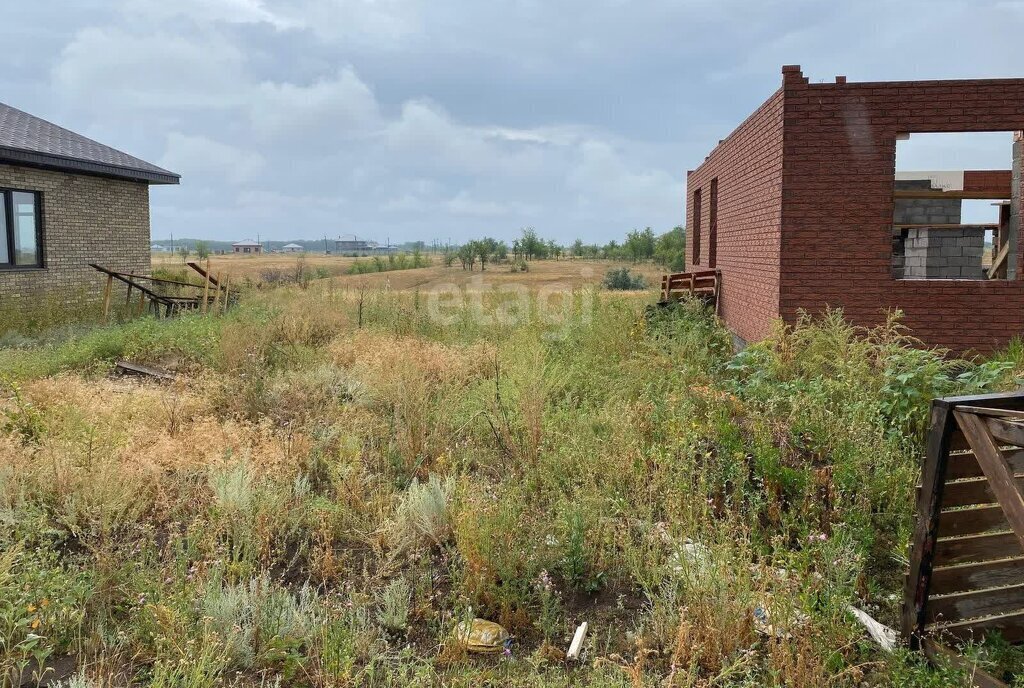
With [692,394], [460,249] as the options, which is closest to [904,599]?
[692,394]

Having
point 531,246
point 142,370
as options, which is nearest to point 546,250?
point 531,246

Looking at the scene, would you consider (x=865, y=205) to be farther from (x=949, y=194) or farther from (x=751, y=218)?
(x=949, y=194)

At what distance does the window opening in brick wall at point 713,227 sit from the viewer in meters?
15.9

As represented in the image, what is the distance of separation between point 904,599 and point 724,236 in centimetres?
1151

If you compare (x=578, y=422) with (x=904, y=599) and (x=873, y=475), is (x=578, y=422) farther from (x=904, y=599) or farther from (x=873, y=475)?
(x=904, y=599)

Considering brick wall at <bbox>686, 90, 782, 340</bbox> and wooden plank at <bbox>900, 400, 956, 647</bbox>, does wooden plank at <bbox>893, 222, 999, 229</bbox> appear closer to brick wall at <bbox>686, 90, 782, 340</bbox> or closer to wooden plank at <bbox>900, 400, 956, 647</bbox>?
brick wall at <bbox>686, 90, 782, 340</bbox>

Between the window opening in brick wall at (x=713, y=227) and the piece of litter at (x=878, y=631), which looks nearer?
the piece of litter at (x=878, y=631)

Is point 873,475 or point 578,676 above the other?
point 873,475

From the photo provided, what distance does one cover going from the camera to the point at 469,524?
13.3 ft

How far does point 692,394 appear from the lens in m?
6.12

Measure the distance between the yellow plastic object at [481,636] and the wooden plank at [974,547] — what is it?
1.98 metres

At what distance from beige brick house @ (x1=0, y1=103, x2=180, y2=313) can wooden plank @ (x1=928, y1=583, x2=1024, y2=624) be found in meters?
15.7

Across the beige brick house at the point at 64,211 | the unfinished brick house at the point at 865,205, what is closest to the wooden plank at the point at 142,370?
the beige brick house at the point at 64,211

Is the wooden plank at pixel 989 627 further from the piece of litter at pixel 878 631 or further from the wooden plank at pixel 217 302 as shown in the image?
the wooden plank at pixel 217 302
